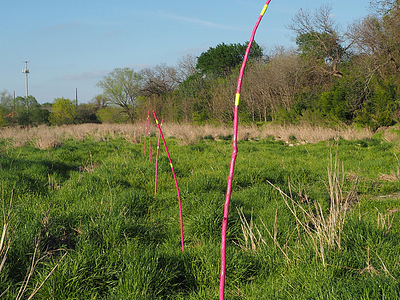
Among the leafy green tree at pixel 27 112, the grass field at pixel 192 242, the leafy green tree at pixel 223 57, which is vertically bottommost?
the grass field at pixel 192 242

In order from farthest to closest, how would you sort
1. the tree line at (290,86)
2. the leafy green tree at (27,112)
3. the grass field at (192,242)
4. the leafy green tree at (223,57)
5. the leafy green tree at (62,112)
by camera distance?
the leafy green tree at (62,112), the leafy green tree at (223,57), the leafy green tree at (27,112), the tree line at (290,86), the grass field at (192,242)

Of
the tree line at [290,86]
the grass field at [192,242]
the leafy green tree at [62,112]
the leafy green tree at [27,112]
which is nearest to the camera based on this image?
the grass field at [192,242]

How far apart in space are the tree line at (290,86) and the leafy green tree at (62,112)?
0.43ft

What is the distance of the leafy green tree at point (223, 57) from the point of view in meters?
37.7

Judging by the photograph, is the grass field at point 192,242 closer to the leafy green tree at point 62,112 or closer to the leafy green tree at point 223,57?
the leafy green tree at point 223,57

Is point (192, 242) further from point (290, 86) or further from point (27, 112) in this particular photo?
point (27, 112)

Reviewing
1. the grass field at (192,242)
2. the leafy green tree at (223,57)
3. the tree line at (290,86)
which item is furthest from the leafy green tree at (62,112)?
the grass field at (192,242)

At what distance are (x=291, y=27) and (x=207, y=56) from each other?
661 inches

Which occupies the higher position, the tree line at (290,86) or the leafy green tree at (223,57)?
the leafy green tree at (223,57)

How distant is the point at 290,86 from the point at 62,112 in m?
30.5

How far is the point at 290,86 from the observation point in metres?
24.8

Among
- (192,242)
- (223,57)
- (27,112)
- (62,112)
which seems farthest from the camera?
(62,112)

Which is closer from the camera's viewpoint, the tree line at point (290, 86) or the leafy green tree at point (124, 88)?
the tree line at point (290, 86)

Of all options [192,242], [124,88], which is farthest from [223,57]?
[192,242]
